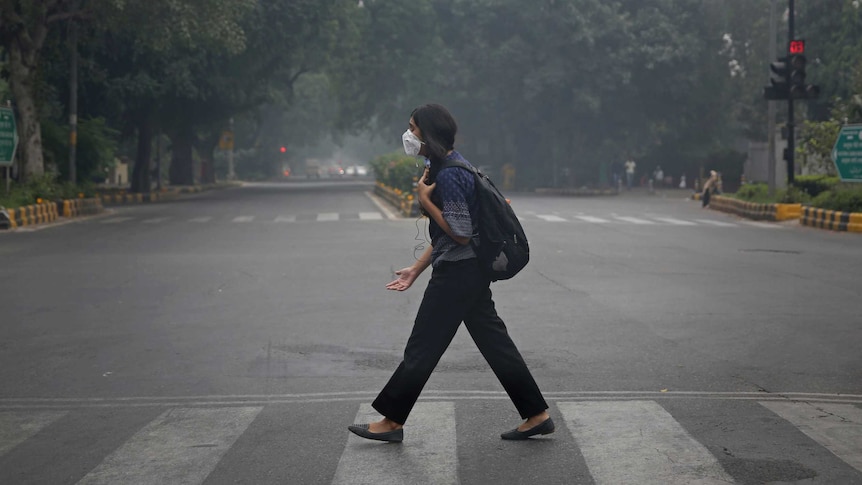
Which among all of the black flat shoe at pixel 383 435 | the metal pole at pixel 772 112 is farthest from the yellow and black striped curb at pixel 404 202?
the black flat shoe at pixel 383 435

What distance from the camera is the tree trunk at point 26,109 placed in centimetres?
3161

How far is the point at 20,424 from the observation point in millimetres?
6723

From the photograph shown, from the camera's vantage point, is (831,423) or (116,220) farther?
(116,220)

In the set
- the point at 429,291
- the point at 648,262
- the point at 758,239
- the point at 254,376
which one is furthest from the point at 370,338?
the point at 758,239

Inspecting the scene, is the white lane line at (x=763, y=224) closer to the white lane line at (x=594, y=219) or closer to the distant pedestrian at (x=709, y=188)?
the white lane line at (x=594, y=219)

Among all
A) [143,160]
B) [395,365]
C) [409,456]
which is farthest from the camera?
[143,160]

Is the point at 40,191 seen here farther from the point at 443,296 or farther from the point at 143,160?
the point at 443,296

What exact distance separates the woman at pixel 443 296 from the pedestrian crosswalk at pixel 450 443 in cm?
18

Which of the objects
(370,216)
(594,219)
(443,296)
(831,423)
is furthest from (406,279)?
(370,216)

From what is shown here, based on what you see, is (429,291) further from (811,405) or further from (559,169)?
(559,169)

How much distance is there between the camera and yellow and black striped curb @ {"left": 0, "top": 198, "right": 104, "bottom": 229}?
2562cm

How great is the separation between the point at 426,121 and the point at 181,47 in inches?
1487

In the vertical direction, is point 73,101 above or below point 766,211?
above

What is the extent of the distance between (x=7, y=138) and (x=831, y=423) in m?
26.0
